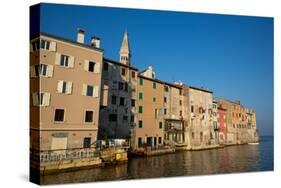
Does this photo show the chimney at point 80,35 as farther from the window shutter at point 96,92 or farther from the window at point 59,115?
the window at point 59,115

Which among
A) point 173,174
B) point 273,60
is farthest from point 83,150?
point 273,60

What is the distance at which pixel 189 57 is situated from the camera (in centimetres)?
1138

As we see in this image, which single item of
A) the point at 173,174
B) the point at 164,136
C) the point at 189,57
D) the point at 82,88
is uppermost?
the point at 189,57

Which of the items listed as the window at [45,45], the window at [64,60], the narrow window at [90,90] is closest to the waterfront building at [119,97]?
the narrow window at [90,90]

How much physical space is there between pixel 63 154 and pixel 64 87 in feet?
4.53

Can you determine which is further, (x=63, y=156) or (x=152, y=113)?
(x=152, y=113)

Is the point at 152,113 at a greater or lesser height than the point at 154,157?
greater

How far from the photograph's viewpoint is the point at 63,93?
9672 mm

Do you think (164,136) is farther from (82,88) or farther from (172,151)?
(82,88)

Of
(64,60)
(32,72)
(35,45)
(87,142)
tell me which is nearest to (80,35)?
(64,60)

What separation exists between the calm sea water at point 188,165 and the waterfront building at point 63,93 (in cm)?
64

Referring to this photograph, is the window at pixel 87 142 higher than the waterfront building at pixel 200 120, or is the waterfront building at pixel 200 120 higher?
the waterfront building at pixel 200 120

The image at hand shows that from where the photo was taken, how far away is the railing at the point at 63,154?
943 centimetres

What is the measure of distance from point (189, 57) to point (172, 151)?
2.34 metres
